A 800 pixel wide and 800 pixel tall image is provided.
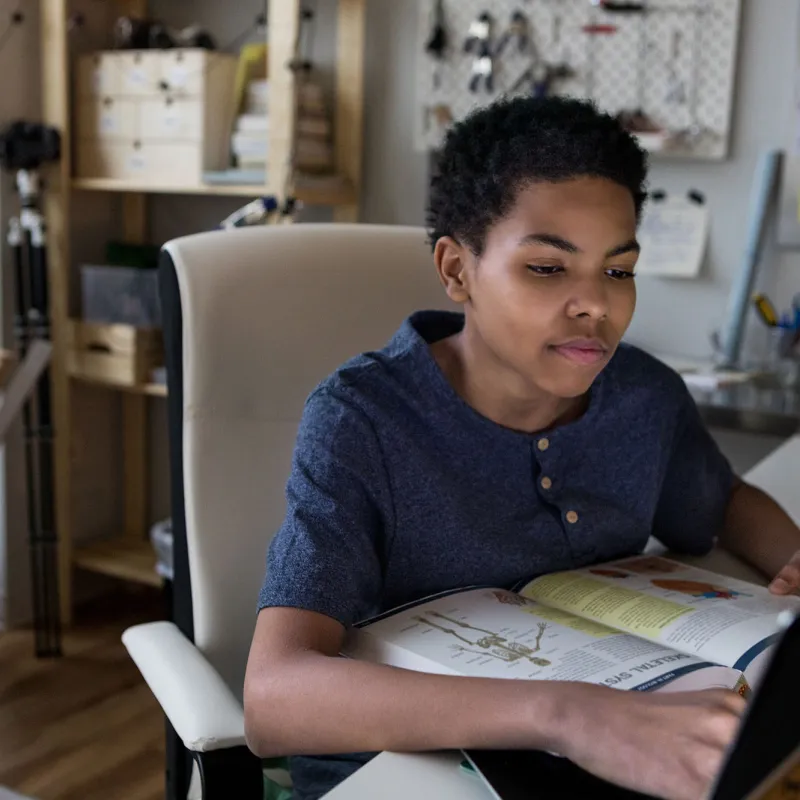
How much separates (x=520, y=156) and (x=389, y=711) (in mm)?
516

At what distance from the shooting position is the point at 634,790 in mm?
660

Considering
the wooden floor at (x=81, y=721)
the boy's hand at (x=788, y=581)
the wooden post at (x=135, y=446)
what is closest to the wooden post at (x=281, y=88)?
the wooden post at (x=135, y=446)

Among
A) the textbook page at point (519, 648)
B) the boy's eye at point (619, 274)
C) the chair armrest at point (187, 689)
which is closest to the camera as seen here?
the textbook page at point (519, 648)

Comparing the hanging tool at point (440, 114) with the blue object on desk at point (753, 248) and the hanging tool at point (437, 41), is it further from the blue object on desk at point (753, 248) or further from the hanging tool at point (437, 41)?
the blue object on desk at point (753, 248)

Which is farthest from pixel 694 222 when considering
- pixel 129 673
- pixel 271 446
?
pixel 129 673

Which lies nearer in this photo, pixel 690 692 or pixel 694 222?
pixel 690 692

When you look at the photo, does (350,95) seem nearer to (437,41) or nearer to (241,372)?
(437,41)

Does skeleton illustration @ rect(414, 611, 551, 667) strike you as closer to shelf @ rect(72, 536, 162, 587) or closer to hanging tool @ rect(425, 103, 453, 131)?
hanging tool @ rect(425, 103, 453, 131)

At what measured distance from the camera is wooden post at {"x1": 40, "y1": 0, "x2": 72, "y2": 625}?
2537 mm

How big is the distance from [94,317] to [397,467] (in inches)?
72.9

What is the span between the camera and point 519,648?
0.79 meters

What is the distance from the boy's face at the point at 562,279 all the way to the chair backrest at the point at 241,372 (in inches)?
11.4

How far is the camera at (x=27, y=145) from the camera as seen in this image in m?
2.46

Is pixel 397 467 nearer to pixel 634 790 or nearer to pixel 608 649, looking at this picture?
pixel 608 649
